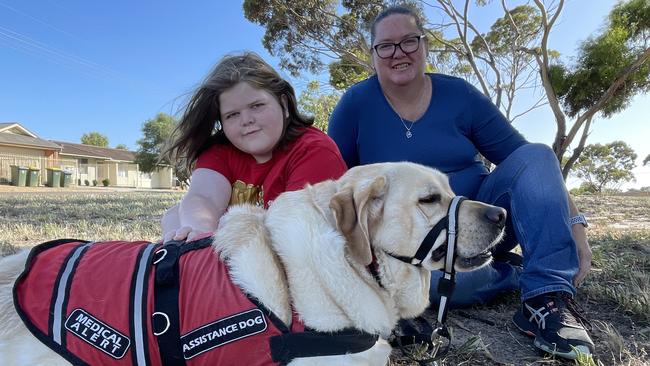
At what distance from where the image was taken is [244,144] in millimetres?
2916

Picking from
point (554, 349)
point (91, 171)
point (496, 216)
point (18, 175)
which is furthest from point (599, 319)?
point (91, 171)

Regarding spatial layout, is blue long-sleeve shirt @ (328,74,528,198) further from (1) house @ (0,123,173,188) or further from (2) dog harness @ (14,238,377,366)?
(1) house @ (0,123,173,188)

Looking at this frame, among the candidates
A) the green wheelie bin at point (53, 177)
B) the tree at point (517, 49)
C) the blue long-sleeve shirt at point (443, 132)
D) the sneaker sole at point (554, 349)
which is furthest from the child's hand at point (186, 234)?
the green wheelie bin at point (53, 177)

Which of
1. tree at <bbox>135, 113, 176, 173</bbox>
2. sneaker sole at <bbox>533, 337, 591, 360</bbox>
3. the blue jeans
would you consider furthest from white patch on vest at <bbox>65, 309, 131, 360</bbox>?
tree at <bbox>135, 113, 176, 173</bbox>

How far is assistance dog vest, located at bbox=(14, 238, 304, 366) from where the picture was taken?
165 centimetres

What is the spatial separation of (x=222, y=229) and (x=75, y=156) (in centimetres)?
5705

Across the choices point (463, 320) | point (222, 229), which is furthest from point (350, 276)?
point (463, 320)

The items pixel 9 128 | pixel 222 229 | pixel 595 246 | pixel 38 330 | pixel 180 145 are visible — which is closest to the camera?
pixel 38 330

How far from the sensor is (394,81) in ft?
11.7

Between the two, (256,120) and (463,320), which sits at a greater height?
(256,120)

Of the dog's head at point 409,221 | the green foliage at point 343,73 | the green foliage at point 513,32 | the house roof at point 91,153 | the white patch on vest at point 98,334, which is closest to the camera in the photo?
the white patch on vest at point 98,334

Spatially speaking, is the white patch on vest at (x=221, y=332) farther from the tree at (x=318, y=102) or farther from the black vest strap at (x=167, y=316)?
the tree at (x=318, y=102)

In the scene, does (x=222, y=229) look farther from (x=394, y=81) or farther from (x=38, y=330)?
(x=394, y=81)

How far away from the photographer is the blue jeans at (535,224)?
251 cm
